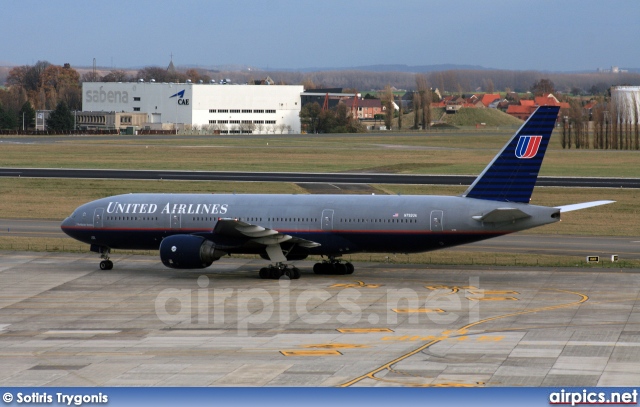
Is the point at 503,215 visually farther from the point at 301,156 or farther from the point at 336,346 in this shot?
the point at 301,156

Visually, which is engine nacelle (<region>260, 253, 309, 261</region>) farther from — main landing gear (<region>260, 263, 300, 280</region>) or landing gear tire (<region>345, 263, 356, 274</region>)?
landing gear tire (<region>345, 263, 356, 274</region>)

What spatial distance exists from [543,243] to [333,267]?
17.3m

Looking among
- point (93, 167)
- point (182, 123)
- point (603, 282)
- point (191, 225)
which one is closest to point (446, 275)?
point (603, 282)

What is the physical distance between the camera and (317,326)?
3709 centimetres

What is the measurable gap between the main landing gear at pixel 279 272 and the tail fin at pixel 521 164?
34.0ft

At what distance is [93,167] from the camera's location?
10588cm

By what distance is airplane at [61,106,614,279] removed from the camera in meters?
46.6

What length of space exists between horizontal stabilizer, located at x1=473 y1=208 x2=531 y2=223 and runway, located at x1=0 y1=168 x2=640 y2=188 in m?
43.5

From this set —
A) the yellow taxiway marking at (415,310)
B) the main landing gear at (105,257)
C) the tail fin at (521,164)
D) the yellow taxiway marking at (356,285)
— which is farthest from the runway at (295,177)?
the yellow taxiway marking at (415,310)

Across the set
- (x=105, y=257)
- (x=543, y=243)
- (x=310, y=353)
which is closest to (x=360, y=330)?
(x=310, y=353)

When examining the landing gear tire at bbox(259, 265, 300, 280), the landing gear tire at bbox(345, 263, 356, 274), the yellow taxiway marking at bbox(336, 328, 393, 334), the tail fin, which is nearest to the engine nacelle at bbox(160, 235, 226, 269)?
the landing gear tire at bbox(259, 265, 300, 280)

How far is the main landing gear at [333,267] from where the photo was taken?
1966 inches

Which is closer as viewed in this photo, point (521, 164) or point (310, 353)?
point (310, 353)

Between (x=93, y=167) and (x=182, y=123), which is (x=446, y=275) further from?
(x=182, y=123)
